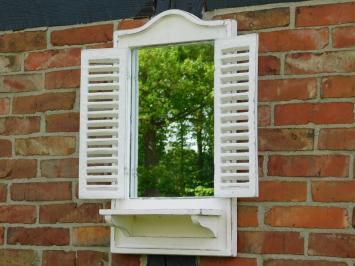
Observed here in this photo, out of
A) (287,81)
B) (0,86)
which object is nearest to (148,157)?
(287,81)

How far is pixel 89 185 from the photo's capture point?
302cm

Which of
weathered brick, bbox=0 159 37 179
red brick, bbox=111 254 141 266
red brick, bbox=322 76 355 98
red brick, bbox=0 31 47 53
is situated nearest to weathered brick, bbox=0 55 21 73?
red brick, bbox=0 31 47 53

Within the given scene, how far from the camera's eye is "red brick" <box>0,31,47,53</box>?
3322 millimetres

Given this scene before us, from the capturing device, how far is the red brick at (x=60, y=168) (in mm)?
3178

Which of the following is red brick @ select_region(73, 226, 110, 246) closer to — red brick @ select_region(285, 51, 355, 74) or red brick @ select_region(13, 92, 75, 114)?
red brick @ select_region(13, 92, 75, 114)

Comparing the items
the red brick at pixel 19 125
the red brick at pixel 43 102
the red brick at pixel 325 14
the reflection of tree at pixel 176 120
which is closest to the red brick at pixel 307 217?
the reflection of tree at pixel 176 120

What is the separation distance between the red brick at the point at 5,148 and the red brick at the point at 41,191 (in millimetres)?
139

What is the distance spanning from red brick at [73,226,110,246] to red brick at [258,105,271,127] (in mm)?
741

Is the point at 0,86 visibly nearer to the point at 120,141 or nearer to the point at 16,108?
the point at 16,108

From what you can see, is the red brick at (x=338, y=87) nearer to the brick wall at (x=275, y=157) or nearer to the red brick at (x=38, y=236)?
the brick wall at (x=275, y=157)

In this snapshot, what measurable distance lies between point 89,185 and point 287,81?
0.85m

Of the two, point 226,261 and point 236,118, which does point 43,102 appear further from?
point 226,261

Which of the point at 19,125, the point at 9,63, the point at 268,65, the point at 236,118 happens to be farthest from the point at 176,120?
the point at 9,63

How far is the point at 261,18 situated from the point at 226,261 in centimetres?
90
